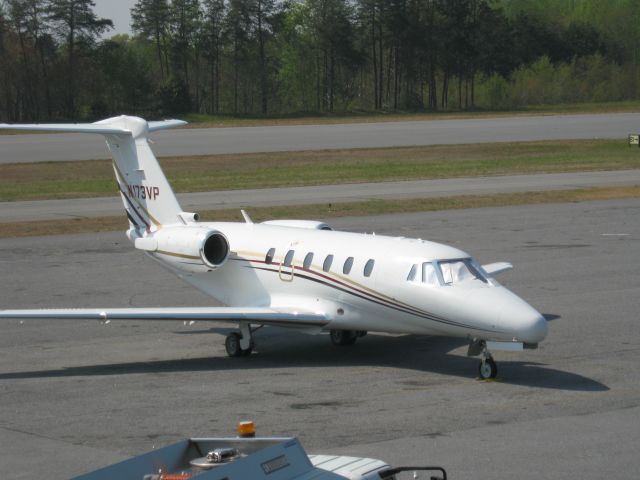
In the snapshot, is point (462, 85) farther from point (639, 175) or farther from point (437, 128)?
point (639, 175)

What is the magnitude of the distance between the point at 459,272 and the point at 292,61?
111 m

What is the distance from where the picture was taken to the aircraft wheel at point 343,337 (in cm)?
1886

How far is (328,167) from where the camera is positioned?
181 ft

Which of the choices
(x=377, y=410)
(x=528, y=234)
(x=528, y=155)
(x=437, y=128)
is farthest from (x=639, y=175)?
(x=377, y=410)

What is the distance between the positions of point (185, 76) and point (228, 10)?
8.24 meters

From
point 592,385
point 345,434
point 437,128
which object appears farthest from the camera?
point 437,128

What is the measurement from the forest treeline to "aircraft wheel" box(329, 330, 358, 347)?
77.5 m

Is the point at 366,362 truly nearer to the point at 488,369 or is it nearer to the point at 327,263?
the point at 327,263

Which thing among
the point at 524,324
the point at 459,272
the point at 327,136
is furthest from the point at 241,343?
the point at 327,136

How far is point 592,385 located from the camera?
50.7 ft

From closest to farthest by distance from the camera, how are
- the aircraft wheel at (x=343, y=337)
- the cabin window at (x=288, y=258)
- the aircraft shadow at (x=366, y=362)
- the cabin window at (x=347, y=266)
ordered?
the aircraft shadow at (x=366, y=362) < the cabin window at (x=347, y=266) < the cabin window at (x=288, y=258) < the aircraft wheel at (x=343, y=337)

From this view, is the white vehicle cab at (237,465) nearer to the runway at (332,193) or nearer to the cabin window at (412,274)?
the cabin window at (412,274)

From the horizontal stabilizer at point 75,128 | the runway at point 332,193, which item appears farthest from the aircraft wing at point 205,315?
the runway at point 332,193

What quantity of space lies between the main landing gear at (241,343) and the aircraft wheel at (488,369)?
164 inches
